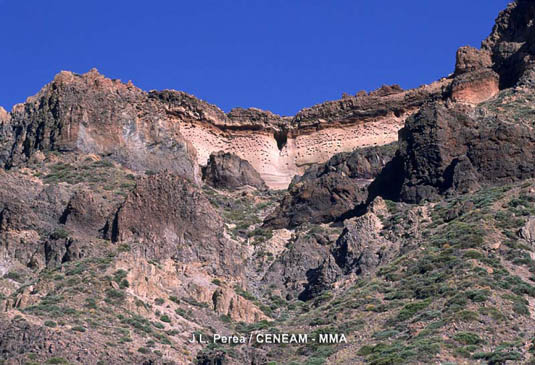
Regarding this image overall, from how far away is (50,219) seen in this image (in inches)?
2493

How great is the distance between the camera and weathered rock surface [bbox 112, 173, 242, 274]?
60.9 meters

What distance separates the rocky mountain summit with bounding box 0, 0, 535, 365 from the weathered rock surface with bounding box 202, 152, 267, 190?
5.2 inches

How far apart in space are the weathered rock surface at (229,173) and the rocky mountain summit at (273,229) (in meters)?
0.13

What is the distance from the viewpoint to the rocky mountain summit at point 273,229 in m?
50.2

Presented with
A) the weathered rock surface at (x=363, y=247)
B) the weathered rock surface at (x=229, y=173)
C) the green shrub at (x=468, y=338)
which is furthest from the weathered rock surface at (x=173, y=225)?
the weathered rock surface at (x=229, y=173)

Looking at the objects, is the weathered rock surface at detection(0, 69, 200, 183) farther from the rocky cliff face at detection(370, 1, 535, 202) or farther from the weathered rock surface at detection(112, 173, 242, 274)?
the rocky cliff face at detection(370, 1, 535, 202)

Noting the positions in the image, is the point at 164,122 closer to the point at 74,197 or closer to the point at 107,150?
the point at 107,150

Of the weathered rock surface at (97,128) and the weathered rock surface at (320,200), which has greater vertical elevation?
the weathered rock surface at (97,128)

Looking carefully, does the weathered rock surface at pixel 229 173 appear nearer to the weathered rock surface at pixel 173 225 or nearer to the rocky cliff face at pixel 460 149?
the rocky cliff face at pixel 460 149

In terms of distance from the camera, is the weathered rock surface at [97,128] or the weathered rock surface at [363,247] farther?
the weathered rock surface at [97,128]

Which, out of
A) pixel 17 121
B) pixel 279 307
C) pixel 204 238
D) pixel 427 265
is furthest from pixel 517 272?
pixel 17 121

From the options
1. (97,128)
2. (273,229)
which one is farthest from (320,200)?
(97,128)

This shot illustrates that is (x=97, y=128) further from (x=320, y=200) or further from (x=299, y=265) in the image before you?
(x=299, y=265)

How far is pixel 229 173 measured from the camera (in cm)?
8156
